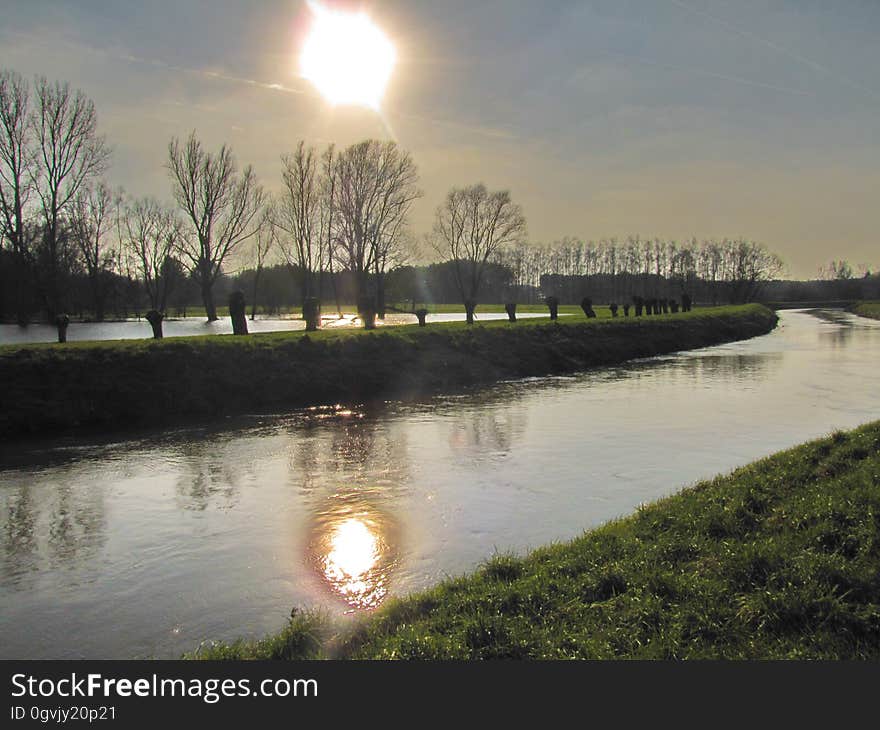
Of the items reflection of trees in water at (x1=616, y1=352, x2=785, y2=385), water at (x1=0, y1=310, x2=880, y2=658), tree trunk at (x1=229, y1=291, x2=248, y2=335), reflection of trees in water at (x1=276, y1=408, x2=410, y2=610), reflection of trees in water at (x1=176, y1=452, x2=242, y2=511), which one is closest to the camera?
water at (x1=0, y1=310, x2=880, y2=658)

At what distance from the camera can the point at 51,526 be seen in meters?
6.95

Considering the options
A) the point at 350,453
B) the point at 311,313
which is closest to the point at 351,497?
the point at 350,453

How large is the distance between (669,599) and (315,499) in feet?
15.9

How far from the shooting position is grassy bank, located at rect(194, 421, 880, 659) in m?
3.52

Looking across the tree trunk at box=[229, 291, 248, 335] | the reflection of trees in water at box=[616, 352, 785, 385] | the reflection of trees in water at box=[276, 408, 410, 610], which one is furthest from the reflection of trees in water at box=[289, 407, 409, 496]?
the reflection of trees in water at box=[616, 352, 785, 385]

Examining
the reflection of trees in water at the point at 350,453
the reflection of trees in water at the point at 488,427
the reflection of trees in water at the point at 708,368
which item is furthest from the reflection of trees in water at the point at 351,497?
the reflection of trees in water at the point at 708,368

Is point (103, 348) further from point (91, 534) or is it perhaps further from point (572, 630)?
point (572, 630)

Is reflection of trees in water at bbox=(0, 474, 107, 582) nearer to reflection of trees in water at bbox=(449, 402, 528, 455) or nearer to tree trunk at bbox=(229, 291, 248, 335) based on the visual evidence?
reflection of trees in water at bbox=(449, 402, 528, 455)

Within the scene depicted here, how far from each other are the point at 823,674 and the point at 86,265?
55.4 metres

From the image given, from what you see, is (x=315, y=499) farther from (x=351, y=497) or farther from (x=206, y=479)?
(x=206, y=479)

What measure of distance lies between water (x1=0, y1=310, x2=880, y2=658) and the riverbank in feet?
5.51

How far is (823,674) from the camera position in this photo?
3117 millimetres

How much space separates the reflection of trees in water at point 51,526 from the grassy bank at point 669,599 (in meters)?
2.93

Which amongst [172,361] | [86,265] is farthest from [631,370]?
[86,265]
